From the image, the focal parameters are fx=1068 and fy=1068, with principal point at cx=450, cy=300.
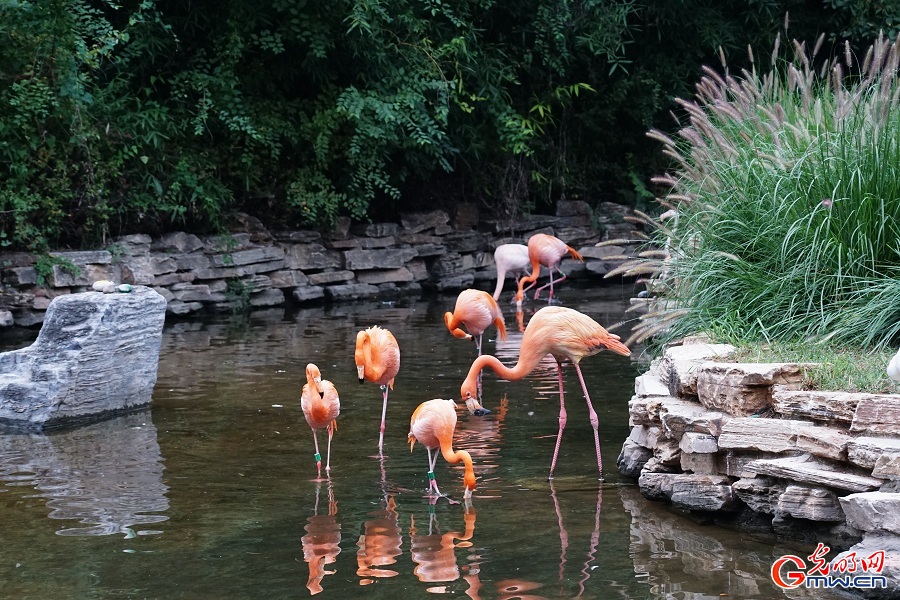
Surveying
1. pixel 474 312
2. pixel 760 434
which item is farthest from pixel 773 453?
pixel 474 312

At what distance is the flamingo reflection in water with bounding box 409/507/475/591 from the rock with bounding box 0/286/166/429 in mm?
2839

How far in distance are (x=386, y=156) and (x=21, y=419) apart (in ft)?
24.6

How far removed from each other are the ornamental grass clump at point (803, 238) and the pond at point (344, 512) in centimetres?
100

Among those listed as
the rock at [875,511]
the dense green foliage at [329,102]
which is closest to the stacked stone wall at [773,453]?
the rock at [875,511]

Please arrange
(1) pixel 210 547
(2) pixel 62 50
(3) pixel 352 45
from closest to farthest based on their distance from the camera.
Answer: (1) pixel 210 547, (2) pixel 62 50, (3) pixel 352 45

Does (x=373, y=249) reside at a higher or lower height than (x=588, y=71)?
lower

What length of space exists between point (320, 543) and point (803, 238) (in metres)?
2.68

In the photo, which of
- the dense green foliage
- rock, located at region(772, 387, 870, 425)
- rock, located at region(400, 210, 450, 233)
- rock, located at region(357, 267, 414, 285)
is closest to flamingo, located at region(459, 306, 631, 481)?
rock, located at region(772, 387, 870, 425)

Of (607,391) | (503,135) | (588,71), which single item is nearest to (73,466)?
(607,391)

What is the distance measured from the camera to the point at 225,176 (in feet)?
42.3

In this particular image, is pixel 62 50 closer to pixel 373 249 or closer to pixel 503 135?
pixel 373 249

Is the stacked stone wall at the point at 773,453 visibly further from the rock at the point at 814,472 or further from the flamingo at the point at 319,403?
the flamingo at the point at 319,403

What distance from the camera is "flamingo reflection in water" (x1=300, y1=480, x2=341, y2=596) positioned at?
3.80 metres

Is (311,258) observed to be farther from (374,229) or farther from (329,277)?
(374,229)
